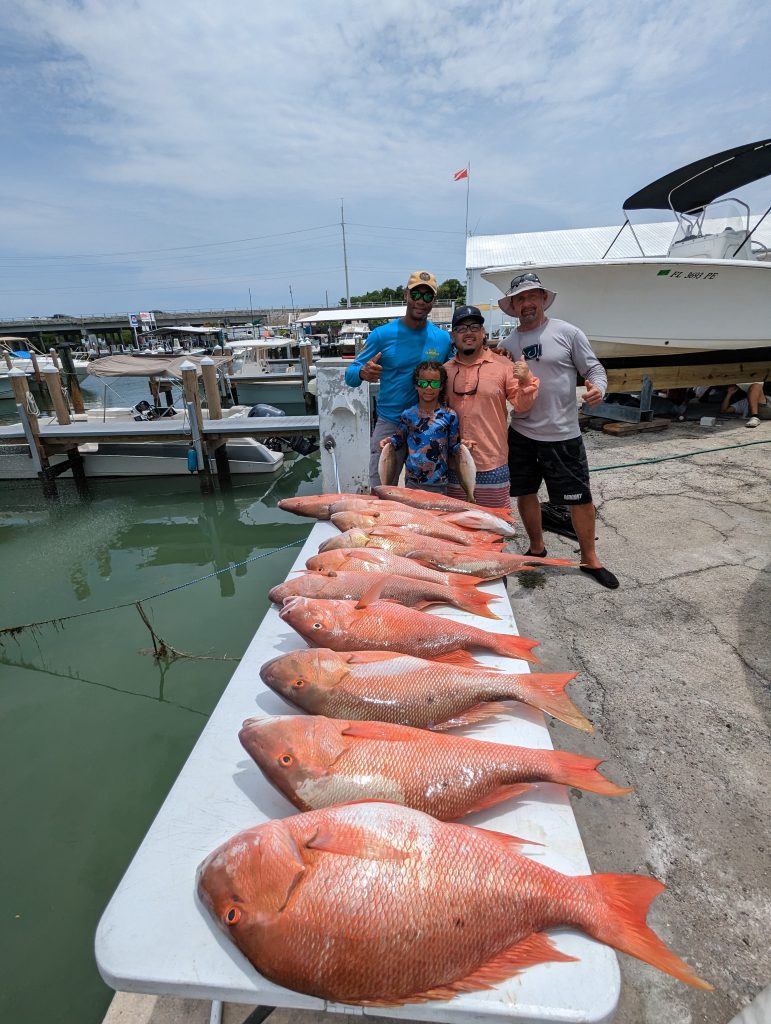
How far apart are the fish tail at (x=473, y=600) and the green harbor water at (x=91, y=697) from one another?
259 centimetres

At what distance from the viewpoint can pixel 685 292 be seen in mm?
8180

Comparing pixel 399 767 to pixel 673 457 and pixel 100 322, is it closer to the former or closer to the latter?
pixel 673 457

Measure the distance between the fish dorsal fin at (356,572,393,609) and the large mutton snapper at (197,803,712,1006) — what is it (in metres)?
0.96

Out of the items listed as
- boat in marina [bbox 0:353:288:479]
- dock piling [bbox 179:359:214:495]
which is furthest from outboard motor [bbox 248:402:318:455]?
dock piling [bbox 179:359:214:495]

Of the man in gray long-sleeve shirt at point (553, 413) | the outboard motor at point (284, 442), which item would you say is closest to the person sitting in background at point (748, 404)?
the man in gray long-sleeve shirt at point (553, 413)

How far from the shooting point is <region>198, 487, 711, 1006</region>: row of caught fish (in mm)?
1046

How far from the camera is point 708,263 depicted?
311 inches

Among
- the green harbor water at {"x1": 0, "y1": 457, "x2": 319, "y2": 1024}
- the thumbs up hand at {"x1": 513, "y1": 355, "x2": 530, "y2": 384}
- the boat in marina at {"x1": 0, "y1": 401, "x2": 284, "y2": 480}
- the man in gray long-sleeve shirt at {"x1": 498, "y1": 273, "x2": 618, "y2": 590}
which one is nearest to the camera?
the green harbor water at {"x1": 0, "y1": 457, "x2": 319, "y2": 1024}

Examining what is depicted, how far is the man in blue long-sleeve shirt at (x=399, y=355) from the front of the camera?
3.66 metres

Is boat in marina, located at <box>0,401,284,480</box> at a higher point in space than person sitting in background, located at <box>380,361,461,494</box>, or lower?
lower

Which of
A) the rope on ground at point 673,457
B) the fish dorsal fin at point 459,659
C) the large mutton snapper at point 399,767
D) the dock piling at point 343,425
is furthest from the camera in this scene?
the rope on ground at point 673,457

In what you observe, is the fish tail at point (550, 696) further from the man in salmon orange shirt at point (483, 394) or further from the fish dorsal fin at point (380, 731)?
the man in salmon orange shirt at point (483, 394)

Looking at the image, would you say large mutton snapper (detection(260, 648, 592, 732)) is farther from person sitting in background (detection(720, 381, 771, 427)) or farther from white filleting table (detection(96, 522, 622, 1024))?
person sitting in background (detection(720, 381, 771, 427))

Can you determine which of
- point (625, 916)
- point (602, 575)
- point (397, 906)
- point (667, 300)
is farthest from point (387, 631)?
point (667, 300)
